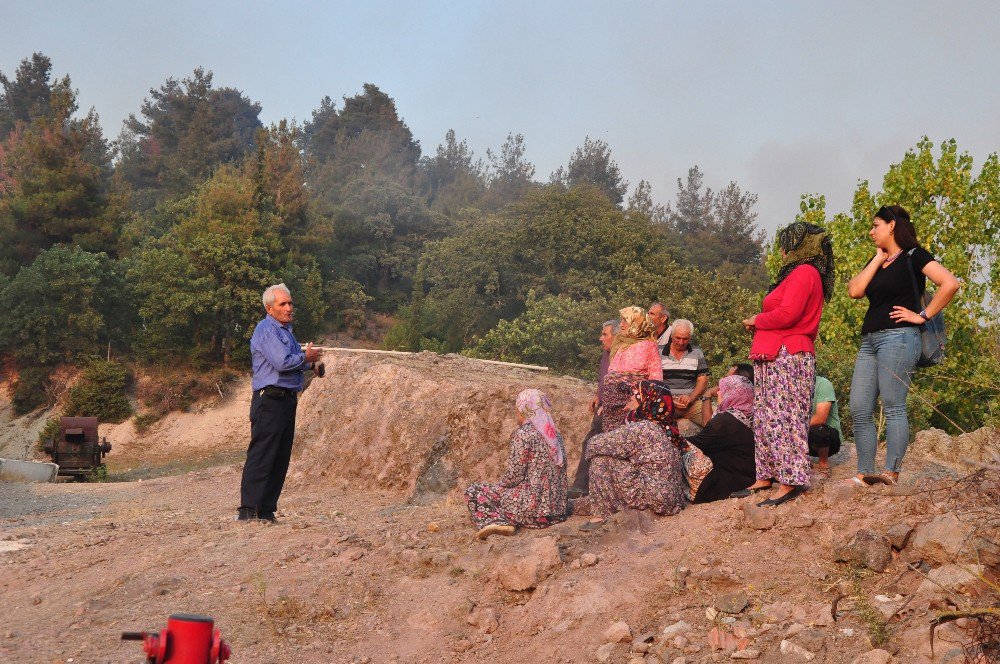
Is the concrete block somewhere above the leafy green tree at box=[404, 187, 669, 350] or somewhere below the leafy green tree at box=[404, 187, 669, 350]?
below

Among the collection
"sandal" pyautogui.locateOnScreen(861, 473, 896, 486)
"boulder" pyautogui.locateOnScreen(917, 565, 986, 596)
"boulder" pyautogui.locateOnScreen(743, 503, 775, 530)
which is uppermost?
"sandal" pyautogui.locateOnScreen(861, 473, 896, 486)

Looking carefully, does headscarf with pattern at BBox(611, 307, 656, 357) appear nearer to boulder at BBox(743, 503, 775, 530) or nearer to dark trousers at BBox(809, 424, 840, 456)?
dark trousers at BBox(809, 424, 840, 456)

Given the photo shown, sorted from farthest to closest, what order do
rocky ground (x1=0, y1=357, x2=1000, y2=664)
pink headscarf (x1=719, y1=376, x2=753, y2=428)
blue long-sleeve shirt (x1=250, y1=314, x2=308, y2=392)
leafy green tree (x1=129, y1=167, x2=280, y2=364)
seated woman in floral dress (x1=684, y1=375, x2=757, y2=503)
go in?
leafy green tree (x1=129, y1=167, x2=280, y2=364) → blue long-sleeve shirt (x1=250, y1=314, x2=308, y2=392) → pink headscarf (x1=719, y1=376, x2=753, y2=428) → seated woman in floral dress (x1=684, y1=375, x2=757, y2=503) → rocky ground (x1=0, y1=357, x2=1000, y2=664)

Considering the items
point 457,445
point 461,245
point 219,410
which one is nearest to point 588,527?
point 457,445

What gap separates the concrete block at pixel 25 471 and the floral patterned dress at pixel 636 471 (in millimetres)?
16124

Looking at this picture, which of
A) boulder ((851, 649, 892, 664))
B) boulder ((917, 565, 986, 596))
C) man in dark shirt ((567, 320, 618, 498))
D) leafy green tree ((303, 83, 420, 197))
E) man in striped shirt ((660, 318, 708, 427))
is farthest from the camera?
leafy green tree ((303, 83, 420, 197))

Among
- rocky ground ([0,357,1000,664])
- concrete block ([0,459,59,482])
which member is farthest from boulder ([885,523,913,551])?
concrete block ([0,459,59,482])

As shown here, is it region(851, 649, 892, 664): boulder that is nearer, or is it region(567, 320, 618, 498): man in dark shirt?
region(851, 649, 892, 664): boulder

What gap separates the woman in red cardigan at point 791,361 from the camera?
6324 mm

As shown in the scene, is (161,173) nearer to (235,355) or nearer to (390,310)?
(390,310)

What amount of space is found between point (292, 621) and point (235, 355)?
111 ft

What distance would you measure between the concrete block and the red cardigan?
57.3 ft

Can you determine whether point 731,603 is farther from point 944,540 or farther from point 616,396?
point 616,396

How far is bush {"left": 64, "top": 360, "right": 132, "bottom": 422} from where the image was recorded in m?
34.8
